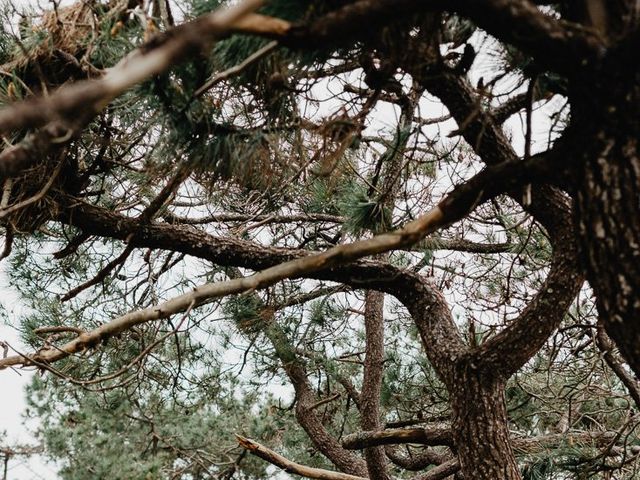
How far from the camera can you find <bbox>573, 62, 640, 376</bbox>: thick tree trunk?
1.06 metres

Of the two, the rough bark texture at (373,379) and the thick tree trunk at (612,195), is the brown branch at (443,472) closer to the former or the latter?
the rough bark texture at (373,379)

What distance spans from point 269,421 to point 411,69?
306 cm

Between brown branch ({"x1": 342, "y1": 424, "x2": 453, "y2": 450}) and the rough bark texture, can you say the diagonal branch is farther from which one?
the rough bark texture

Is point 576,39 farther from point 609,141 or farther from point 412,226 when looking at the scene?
point 412,226

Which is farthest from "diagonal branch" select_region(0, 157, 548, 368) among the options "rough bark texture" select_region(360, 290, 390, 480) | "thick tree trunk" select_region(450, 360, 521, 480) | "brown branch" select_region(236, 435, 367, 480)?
"rough bark texture" select_region(360, 290, 390, 480)

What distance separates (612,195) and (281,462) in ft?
5.30

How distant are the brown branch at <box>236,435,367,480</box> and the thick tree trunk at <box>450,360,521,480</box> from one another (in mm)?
698

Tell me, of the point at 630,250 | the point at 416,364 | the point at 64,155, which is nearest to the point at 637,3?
the point at 630,250

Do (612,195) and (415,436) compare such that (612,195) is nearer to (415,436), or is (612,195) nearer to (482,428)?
(482,428)

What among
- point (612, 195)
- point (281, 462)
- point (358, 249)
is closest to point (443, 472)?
point (281, 462)

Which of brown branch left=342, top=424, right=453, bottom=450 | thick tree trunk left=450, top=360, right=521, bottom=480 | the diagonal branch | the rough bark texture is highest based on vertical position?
the rough bark texture

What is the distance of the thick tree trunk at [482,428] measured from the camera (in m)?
1.79

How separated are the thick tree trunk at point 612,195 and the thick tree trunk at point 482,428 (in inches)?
27.2

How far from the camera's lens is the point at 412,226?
125cm
